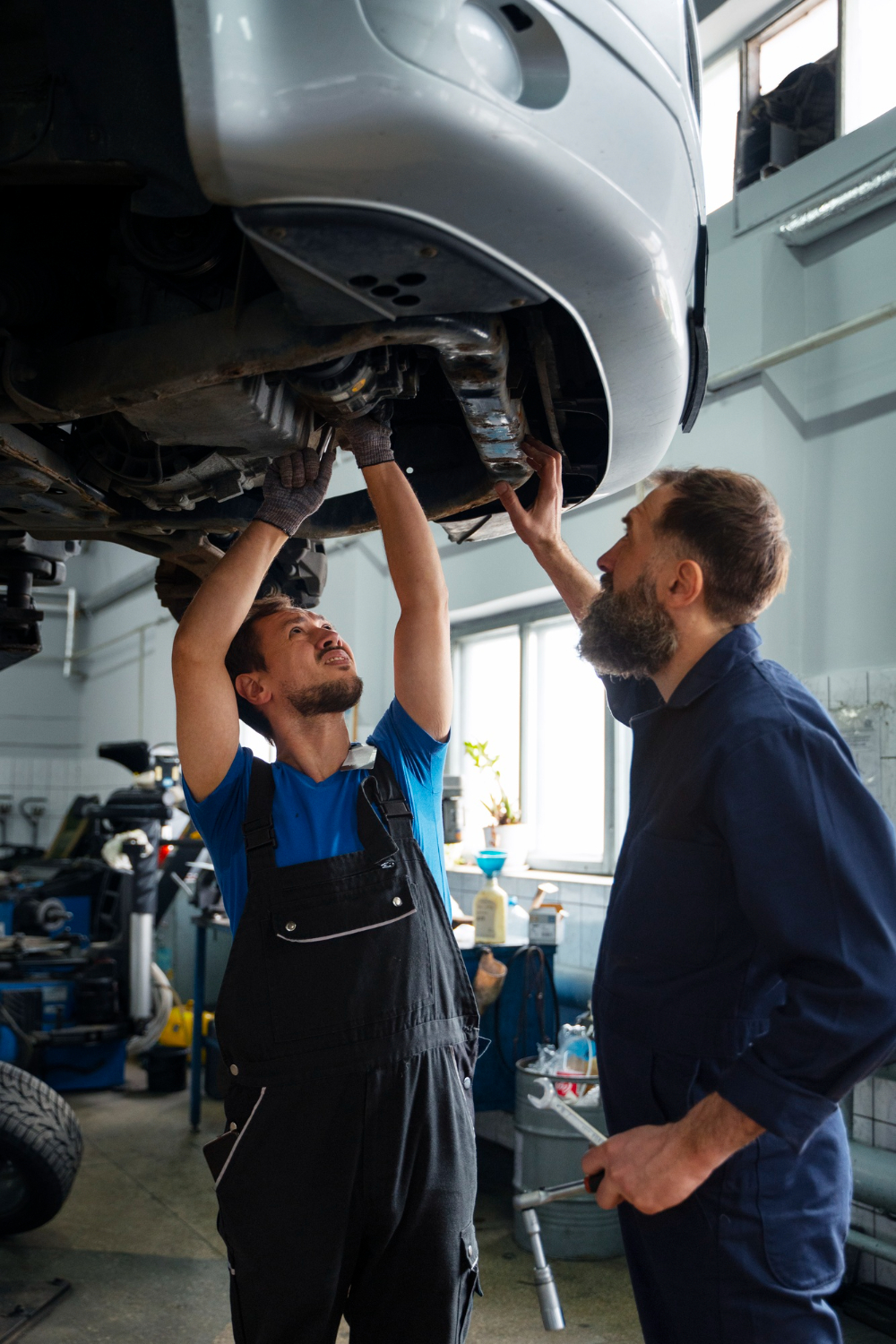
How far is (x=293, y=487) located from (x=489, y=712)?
3.45m

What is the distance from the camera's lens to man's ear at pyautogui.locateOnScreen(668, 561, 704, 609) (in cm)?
119

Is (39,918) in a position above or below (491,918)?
below

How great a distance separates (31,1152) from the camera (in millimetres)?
2754

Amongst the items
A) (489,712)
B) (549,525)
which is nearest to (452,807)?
(489,712)

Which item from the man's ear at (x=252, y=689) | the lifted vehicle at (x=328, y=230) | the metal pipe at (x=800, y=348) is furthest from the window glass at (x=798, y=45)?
the man's ear at (x=252, y=689)

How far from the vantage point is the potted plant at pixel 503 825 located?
420 cm

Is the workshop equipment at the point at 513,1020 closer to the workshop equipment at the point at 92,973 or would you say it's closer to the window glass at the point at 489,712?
the window glass at the point at 489,712

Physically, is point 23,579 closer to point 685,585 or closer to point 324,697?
point 324,697

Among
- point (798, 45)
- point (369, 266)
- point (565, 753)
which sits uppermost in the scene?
point (798, 45)

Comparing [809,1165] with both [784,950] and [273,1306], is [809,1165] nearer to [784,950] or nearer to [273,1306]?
[784,950]

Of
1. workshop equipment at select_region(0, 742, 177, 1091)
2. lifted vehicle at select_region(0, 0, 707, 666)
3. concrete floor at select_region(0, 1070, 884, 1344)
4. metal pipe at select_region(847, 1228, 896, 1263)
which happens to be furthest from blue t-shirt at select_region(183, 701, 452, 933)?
workshop equipment at select_region(0, 742, 177, 1091)

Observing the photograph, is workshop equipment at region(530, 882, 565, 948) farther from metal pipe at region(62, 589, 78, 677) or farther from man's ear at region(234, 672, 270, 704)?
metal pipe at region(62, 589, 78, 677)

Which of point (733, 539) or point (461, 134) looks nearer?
point (461, 134)

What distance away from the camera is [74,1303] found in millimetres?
2625
